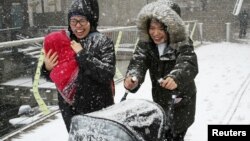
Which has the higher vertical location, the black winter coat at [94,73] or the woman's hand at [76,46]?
the woman's hand at [76,46]

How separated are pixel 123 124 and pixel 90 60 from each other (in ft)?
3.14

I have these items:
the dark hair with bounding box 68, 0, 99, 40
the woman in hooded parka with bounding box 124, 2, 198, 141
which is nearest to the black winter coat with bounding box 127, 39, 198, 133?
the woman in hooded parka with bounding box 124, 2, 198, 141

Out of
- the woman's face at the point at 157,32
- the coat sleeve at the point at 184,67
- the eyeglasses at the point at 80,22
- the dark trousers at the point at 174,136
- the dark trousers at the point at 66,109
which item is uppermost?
the eyeglasses at the point at 80,22

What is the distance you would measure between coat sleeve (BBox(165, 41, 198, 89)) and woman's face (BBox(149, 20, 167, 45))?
0.19 meters

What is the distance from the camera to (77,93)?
11.0ft

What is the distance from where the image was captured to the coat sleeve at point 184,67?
3.04 m

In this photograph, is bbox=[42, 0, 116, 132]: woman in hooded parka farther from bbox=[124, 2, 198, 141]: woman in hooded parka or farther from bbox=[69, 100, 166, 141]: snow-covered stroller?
bbox=[69, 100, 166, 141]: snow-covered stroller

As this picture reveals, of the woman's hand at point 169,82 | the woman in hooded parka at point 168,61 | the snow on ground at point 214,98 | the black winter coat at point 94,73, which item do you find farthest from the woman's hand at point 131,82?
the snow on ground at point 214,98

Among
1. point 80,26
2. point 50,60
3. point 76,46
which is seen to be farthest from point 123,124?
point 80,26

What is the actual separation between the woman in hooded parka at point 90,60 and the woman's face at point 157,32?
418mm

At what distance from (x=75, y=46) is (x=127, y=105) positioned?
818 mm

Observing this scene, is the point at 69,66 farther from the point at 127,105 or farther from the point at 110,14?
the point at 110,14

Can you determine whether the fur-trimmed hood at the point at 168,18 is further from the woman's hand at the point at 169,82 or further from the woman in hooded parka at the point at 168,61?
the woman's hand at the point at 169,82

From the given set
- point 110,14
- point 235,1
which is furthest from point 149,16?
point 110,14
